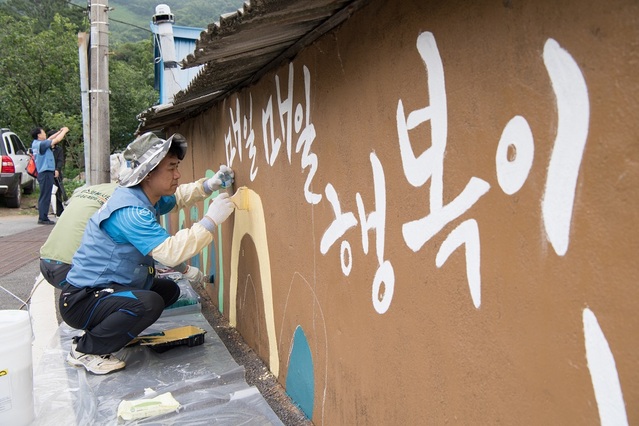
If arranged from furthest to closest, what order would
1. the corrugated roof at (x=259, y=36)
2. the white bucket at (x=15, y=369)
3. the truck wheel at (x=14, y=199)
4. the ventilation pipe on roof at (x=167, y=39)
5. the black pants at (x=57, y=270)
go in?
the truck wheel at (x=14, y=199), the ventilation pipe on roof at (x=167, y=39), the black pants at (x=57, y=270), the white bucket at (x=15, y=369), the corrugated roof at (x=259, y=36)

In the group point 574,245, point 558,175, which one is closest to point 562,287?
point 574,245

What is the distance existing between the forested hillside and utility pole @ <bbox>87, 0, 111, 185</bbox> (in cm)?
5132

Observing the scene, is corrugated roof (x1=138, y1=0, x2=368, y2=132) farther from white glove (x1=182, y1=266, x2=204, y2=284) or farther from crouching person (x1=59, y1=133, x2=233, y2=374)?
white glove (x1=182, y1=266, x2=204, y2=284)

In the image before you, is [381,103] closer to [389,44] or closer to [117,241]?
[389,44]

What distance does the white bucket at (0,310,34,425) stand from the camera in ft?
9.61

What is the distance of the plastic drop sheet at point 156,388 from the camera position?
10.5ft

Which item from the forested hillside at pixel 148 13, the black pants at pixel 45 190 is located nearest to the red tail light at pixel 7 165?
the black pants at pixel 45 190

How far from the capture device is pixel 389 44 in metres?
2.03

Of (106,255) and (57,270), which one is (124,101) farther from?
(106,255)

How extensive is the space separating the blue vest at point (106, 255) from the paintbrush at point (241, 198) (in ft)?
2.31

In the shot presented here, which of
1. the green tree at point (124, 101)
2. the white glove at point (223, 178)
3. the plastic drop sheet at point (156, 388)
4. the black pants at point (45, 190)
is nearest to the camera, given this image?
the plastic drop sheet at point (156, 388)

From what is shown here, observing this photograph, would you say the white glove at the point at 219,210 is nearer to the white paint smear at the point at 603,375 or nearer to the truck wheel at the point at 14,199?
the white paint smear at the point at 603,375

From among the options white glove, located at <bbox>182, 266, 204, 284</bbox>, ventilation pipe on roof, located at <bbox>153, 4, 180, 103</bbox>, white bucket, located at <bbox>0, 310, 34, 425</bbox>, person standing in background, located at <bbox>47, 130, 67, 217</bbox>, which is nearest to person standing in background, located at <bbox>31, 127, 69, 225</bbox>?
person standing in background, located at <bbox>47, 130, 67, 217</bbox>

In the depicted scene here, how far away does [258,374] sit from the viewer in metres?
3.85
